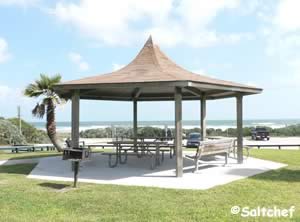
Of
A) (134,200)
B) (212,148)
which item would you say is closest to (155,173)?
(212,148)

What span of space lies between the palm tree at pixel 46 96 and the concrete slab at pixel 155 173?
4.80 metres

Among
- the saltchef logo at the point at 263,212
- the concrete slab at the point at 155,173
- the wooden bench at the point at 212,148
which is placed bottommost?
the saltchef logo at the point at 263,212

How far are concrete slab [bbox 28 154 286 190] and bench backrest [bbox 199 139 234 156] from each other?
49 centimetres

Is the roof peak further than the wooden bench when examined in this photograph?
Yes

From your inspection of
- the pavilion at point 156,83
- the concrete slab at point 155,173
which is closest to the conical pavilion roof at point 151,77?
the pavilion at point 156,83

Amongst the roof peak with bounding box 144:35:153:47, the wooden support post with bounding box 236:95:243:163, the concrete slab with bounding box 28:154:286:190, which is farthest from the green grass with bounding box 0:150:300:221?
the roof peak with bounding box 144:35:153:47

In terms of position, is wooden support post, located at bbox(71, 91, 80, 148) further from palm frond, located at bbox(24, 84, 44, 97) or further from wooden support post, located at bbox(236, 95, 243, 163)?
palm frond, located at bbox(24, 84, 44, 97)

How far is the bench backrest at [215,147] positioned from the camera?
1041 cm

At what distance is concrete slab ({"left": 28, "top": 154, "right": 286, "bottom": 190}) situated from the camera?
8.81 meters

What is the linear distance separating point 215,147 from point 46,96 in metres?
9.40

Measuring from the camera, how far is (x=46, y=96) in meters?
17.7

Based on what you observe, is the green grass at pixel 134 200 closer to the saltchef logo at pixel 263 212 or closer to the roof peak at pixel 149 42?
the saltchef logo at pixel 263 212

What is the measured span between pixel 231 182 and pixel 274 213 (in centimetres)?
266

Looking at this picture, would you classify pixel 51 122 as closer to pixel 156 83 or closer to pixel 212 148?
pixel 212 148
